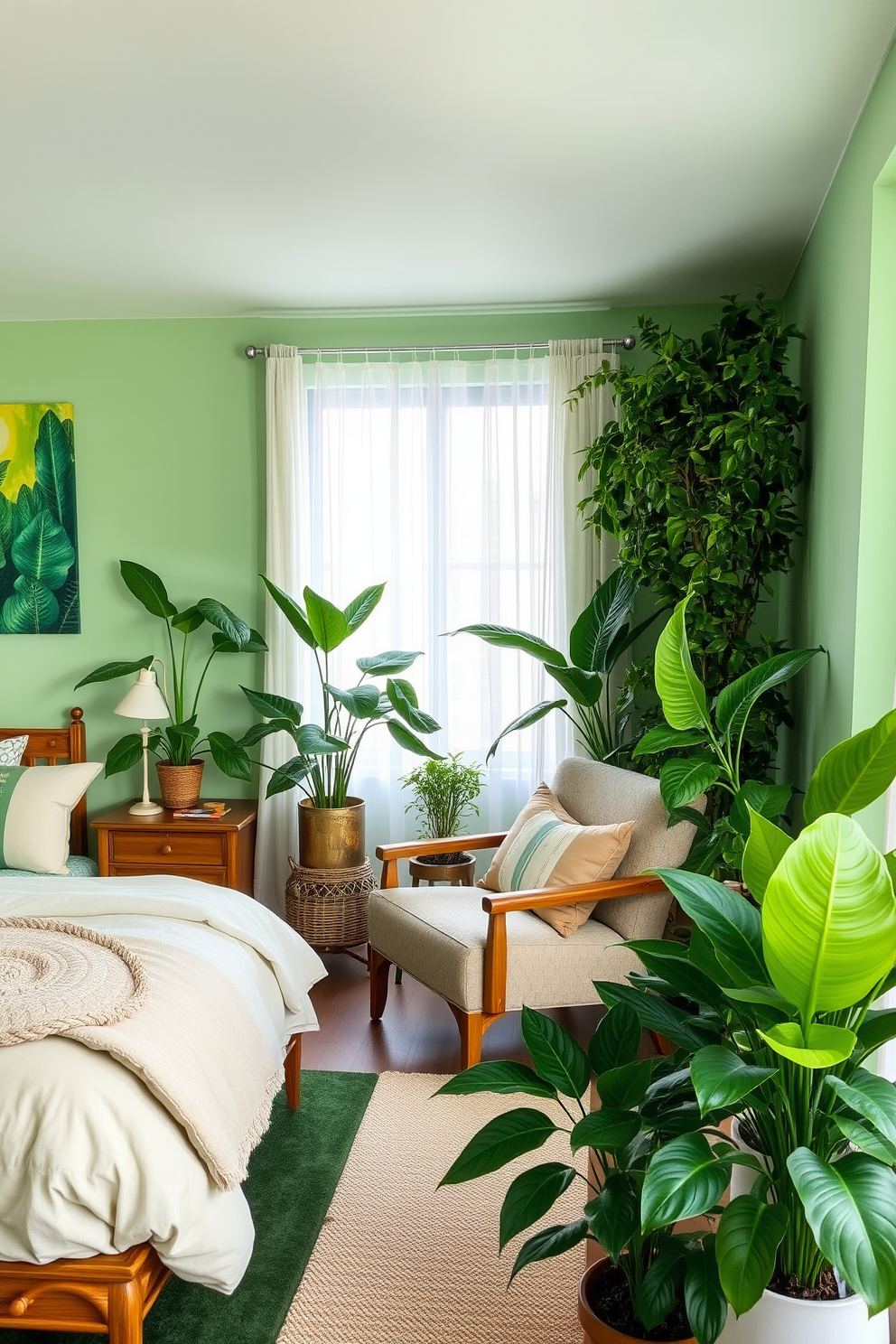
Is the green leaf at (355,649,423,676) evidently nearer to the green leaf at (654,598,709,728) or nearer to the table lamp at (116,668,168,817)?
the table lamp at (116,668,168,817)

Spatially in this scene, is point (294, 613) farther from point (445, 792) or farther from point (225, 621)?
point (445, 792)

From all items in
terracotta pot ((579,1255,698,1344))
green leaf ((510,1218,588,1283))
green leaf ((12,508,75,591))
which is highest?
green leaf ((12,508,75,591))

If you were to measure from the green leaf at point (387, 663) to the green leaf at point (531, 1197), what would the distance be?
2.82m

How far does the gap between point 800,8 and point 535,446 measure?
7.84 ft

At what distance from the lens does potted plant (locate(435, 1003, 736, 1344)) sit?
1394mm

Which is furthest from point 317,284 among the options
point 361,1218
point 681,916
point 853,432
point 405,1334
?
point 405,1334

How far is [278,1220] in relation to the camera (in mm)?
2529

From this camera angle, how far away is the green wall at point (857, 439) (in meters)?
2.62

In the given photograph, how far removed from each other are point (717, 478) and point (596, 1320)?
2717 millimetres

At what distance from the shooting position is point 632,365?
4531mm

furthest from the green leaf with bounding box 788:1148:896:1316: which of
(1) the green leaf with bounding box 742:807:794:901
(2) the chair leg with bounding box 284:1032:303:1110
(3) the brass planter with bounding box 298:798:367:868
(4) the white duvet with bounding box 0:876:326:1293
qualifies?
(3) the brass planter with bounding box 298:798:367:868

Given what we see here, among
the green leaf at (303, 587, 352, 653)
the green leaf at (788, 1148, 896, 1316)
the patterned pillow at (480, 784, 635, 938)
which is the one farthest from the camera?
the green leaf at (303, 587, 352, 653)

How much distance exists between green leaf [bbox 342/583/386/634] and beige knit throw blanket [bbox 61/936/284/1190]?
6.80ft

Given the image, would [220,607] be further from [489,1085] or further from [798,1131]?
[798,1131]
